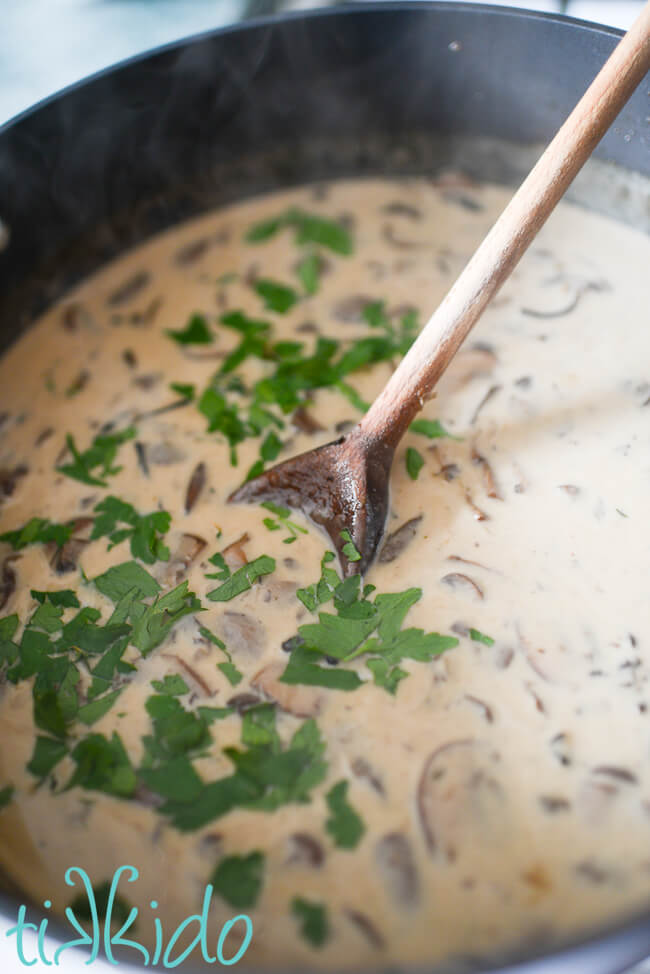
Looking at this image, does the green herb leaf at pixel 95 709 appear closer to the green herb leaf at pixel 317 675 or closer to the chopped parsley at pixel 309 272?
the green herb leaf at pixel 317 675

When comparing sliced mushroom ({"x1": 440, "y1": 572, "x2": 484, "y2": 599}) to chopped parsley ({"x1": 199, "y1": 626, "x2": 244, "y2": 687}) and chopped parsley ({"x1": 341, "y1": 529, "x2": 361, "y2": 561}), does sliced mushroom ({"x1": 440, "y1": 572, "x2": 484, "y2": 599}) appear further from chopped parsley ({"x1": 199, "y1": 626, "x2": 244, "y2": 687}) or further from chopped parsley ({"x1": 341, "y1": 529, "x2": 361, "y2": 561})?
chopped parsley ({"x1": 199, "y1": 626, "x2": 244, "y2": 687})

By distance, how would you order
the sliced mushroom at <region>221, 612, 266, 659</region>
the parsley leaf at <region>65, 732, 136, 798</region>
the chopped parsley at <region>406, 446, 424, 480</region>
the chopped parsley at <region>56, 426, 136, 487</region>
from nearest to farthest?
the parsley leaf at <region>65, 732, 136, 798</region> < the sliced mushroom at <region>221, 612, 266, 659</region> < the chopped parsley at <region>406, 446, 424, 480</region> < the chopped parsley at <region>56, 426, 136, 487</region>

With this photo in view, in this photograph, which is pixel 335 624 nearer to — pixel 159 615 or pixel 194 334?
pixel 159 615

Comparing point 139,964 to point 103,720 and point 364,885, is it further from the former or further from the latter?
point 103,720

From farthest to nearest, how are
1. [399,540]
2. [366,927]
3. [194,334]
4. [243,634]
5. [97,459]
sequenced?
1. [194,334]
2. [97,459]
3. [399,540]
4. [243,634]
5. [366,927]

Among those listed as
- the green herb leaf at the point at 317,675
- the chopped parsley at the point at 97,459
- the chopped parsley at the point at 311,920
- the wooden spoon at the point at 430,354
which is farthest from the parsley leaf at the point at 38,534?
the chopped parsley at the point at 311,920

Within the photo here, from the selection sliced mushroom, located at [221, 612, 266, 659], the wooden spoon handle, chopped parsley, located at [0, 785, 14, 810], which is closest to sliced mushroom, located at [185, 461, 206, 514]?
sliced mushroom, located at [221, 612, 266, 659]

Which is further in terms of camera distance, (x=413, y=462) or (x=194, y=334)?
(x=194, y=334)

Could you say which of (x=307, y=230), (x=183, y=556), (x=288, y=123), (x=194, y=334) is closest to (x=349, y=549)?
(x=183, y=556)
